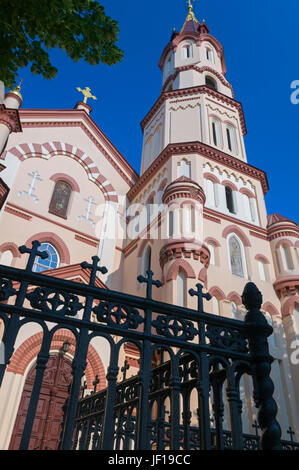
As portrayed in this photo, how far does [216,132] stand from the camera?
18.1m

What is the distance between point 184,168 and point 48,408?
10177 millimetres

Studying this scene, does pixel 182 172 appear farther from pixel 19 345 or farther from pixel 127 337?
pixel 127 337

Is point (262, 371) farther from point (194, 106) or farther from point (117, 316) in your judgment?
point (194, 106)

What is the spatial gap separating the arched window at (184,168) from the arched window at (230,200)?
189cm

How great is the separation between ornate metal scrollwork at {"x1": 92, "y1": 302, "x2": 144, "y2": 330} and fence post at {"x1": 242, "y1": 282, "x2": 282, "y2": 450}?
1244mm

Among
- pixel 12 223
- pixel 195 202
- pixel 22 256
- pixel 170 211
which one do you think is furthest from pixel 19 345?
pixel 195 202

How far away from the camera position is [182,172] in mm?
15500

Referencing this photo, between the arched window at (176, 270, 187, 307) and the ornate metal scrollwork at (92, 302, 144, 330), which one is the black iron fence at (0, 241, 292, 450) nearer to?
the ornate metal scrollwork at (92, 302, 144, 330)

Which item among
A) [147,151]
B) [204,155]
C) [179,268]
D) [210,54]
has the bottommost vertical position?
[179,268]

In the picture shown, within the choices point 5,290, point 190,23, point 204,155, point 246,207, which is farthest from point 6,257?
point 190,23

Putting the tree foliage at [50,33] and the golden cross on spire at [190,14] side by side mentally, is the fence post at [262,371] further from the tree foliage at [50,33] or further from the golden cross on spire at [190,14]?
the golden cross on spire at [190,14]

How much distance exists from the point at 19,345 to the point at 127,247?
266 inches

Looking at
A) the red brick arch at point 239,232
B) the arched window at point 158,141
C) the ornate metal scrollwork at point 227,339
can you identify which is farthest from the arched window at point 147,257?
the ornate metal scrollwork at point 227,339
